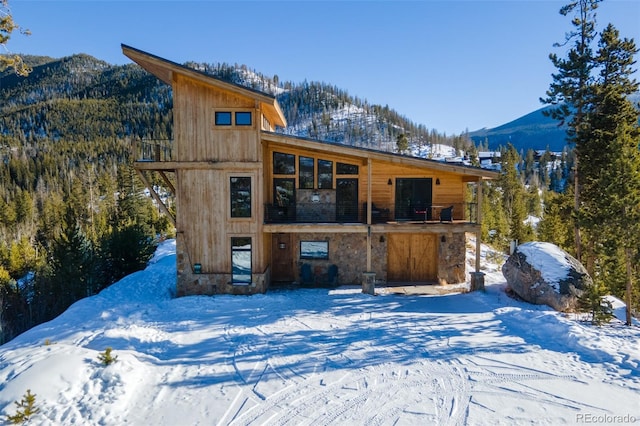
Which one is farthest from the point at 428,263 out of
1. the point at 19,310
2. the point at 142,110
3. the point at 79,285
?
the point at 142,110

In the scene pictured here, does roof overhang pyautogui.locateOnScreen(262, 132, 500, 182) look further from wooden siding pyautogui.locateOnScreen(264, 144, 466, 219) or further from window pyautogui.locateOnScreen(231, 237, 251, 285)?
window pyautogui.locateOnScreen(231, 237, 251, 285)

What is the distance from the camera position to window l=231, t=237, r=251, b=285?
12.8 meters

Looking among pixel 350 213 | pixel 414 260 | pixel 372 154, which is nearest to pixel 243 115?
pixel 372 154

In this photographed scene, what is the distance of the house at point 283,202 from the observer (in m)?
12.6

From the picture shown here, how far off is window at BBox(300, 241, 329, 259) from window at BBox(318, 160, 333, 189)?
7.86ft

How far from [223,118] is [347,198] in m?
5.81

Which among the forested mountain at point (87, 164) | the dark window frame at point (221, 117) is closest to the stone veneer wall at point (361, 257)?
the dark window frame at point (221, 117)

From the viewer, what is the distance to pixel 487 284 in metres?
13.9

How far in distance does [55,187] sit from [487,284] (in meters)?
96.2

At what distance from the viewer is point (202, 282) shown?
1283cm

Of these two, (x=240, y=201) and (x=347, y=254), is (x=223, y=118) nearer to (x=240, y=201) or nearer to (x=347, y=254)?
(x=240, y=201)

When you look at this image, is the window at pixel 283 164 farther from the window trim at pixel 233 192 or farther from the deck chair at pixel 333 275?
the deck chair at pixel 333 275

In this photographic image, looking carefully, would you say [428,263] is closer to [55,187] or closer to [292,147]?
[292,147]
